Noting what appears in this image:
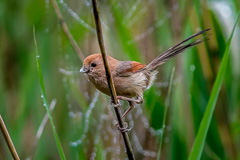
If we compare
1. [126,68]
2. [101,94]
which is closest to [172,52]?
[126,68]

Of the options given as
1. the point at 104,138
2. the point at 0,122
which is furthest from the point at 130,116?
the point at 0,122

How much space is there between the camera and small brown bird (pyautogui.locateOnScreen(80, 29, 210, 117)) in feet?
5.92

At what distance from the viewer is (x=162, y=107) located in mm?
1943

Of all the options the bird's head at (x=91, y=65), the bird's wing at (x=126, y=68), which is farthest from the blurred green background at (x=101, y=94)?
the bird's head at (x=91, y=65)

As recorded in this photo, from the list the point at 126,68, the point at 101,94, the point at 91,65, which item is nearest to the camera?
the point at 91,65

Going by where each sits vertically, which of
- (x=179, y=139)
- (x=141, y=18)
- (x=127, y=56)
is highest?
(x=141, y=18)

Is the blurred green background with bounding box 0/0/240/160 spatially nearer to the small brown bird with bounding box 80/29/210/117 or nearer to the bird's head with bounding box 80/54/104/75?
the small brown bird with bounding box 80/29/210/117

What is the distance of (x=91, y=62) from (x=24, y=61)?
19.4 inches

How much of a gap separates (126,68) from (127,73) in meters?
0.03

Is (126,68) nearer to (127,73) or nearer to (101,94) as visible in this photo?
(127,73)

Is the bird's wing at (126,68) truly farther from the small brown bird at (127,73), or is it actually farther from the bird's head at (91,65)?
the bird's head at (91,65)

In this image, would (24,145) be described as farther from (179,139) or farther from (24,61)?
(179,139)

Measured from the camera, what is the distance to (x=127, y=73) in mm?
1987

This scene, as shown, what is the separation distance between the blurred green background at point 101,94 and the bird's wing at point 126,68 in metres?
0.07
